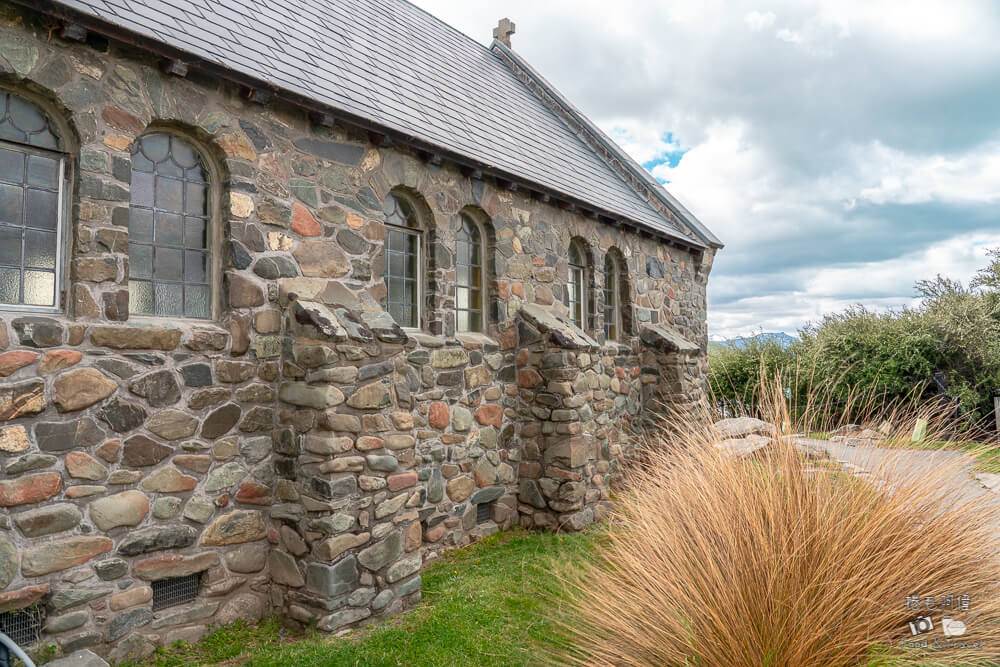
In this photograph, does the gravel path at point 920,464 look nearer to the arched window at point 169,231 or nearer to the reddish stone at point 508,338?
the reddish stone at point 508,338

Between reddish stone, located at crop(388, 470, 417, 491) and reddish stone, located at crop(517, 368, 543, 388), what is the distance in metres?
2.63

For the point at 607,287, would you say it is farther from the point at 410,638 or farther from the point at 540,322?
the point at 410,638

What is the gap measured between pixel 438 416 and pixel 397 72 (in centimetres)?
448

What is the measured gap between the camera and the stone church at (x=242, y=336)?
4043 millimetres

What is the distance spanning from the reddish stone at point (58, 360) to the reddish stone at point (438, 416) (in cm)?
334

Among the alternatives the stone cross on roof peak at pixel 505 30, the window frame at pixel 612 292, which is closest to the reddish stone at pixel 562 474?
the window frame at pixel 612 292

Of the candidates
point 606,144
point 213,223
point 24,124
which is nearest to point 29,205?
point 24,124

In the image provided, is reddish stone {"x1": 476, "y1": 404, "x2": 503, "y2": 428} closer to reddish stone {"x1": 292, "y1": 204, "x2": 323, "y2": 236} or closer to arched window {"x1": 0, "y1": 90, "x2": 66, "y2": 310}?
reddish stone {"x1": 292, "y1": 204, "x2": 323, "y2": 236}

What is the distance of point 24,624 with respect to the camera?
3.91 m

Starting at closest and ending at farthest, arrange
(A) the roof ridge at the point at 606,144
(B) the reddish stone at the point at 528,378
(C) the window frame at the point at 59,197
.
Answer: (C) the window frame at the point at 59,197 → (B) the reddish stone at the point at 528,378 → (A) the roof ridge at the point at 606,144

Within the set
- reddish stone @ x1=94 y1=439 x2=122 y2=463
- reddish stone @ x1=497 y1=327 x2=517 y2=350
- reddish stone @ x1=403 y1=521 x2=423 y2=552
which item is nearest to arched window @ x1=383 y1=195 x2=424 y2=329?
reddish stone @ x1=497 y1=327 x2=517 y2=350

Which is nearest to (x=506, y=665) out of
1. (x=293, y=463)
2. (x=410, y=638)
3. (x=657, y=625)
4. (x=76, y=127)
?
(x=410, y=638)

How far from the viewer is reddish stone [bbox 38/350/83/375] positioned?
13.0ft

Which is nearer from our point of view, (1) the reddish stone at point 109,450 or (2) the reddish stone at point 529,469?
(1) the reddish stone at point 109,450
